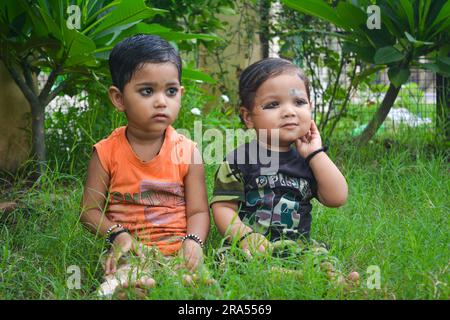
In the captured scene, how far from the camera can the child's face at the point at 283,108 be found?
259cm

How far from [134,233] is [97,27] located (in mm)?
1202

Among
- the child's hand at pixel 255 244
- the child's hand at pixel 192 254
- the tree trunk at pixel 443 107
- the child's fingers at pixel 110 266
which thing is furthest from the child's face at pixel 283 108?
the tree trunk at pixel 443 107

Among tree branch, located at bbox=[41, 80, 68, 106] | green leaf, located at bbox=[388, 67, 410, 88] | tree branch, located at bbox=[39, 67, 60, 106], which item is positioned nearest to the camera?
tree branch, located at bbox=[39, 67, 60, 106]

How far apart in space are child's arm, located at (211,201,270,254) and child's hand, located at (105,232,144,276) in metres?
0.32

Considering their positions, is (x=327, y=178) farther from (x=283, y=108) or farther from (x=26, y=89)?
(x=26, y=89)

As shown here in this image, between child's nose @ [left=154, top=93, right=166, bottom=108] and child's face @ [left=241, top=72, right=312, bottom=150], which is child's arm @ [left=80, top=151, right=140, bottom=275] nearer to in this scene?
child's nose @ [left=154, top=93, right=166, bottom=108]

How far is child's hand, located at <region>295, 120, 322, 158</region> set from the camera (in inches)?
103

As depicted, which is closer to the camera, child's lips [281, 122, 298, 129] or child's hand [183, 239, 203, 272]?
child's hand [183, 239, 203, 272]

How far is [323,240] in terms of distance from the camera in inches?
113

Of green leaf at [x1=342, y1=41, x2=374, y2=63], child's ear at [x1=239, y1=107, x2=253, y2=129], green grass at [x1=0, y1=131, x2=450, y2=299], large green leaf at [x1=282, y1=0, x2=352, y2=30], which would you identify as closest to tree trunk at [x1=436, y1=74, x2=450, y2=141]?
green grass at [x1=0, y1=131, x2=450, y2=299]

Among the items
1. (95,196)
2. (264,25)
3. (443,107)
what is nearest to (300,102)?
(95,196)

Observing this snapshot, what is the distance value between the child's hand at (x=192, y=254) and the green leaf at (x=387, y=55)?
72.2 inches

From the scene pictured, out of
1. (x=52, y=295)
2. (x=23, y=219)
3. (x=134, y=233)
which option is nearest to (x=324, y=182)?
(x=134, y=233)

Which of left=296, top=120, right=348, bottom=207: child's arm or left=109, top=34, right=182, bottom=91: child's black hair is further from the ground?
left=109, top=34, right=182, bottom=91: child's black hair
